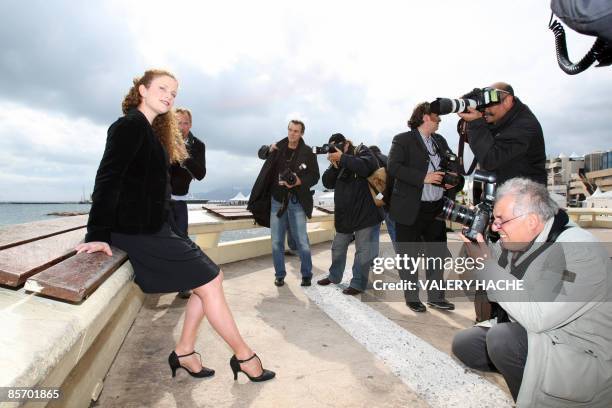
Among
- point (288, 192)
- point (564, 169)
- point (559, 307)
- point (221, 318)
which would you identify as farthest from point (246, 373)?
point (564, 169)

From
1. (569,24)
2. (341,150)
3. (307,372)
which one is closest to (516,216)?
(569,24)

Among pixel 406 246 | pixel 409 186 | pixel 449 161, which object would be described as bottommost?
pixel 406 246

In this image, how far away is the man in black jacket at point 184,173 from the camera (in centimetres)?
369

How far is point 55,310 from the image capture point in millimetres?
1234

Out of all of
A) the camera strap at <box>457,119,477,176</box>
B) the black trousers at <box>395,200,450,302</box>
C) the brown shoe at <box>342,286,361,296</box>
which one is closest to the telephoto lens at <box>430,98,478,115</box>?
the camera strap at <box>457,119,477,176</box>

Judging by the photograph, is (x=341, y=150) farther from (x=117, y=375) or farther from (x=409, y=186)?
(x=117, y=375)

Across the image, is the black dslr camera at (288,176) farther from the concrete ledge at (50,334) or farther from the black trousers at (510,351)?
the black trousers at (510,351)

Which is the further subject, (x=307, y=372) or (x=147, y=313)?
(x=147, y=313)

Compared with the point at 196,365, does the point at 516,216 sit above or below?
above

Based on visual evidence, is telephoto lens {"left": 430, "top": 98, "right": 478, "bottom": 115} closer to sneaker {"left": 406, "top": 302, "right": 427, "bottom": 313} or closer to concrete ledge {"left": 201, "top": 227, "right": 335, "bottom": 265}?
sneaker {"left": 406, "top": 302, "right": 427, "bottom": 313}

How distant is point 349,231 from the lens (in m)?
4.15

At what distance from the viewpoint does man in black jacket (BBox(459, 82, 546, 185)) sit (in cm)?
259

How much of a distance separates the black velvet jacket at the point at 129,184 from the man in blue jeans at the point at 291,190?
241cm

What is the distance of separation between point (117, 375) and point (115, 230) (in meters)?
0.95
